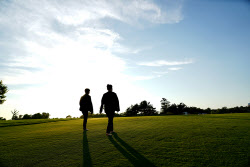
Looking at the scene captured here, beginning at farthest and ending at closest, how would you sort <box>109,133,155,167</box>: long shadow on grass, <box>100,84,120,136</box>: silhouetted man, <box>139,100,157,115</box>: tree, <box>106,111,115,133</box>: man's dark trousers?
1. <box>139,100,157,115</box>: tree
2. <box>100,84,120,136</box>: silhouetted man
3. <box>106,111,115,133</box>: man's dark trousers
4. <box>109,133,155,167</box>: long shadow on grass

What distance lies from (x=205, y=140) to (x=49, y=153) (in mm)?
5316

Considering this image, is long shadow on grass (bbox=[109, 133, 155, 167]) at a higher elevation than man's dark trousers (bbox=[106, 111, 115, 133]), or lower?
lower

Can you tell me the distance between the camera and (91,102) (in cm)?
1059

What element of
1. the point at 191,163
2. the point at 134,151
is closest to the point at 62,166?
the point at 134,151

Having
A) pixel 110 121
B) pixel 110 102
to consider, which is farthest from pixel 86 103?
pixel 110 121

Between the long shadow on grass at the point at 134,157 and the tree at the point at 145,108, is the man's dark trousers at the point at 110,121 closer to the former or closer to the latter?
the long shadow on grass at the point at 134,157

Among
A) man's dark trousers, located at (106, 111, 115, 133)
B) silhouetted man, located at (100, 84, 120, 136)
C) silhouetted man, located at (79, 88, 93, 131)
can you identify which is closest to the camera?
man's dark trousers, located at (106, 111, 115, 133)

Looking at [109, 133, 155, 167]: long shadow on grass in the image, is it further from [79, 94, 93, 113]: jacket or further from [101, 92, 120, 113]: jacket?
[79, 94, 93, 113]: jacket

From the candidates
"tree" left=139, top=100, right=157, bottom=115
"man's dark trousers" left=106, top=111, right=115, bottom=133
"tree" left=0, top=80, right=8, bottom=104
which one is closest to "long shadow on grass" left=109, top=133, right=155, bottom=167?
"man's dark trousers" left=106, top=111, right=115, bottom=133

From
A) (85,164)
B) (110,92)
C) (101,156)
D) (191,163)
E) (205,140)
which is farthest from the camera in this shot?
(110,92)

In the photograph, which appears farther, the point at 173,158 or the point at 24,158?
the point at 24,158

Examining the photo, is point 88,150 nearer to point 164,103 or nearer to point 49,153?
point 49,153

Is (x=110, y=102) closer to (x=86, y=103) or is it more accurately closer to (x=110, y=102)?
(x=110, y=102)

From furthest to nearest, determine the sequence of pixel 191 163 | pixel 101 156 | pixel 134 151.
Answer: pixel 134 151 < pixel 101 156 < pixel 191 163
